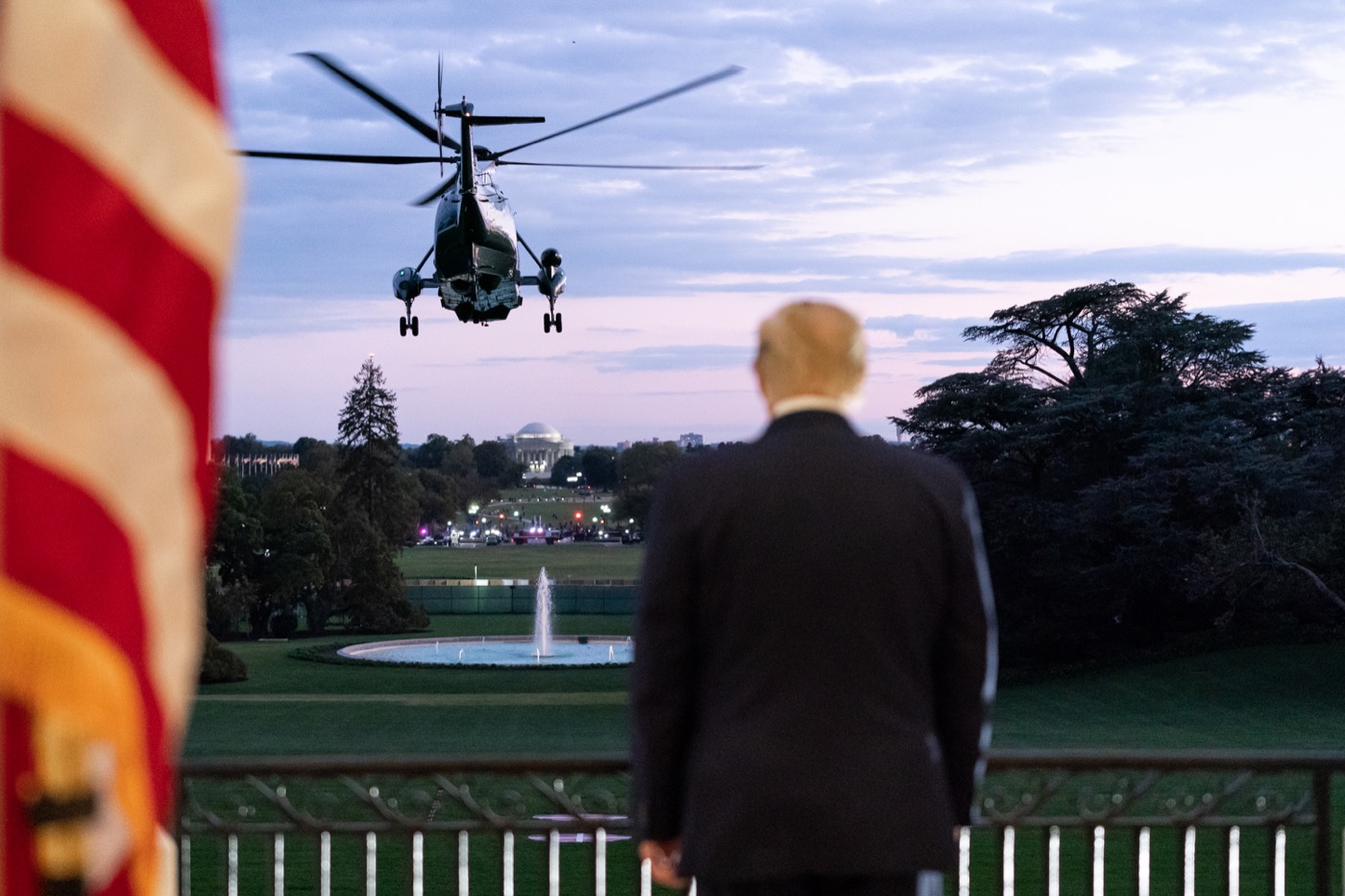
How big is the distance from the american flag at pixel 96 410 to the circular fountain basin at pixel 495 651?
→ 44.8m

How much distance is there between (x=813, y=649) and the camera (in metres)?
2.93

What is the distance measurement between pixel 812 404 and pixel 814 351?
11 cm

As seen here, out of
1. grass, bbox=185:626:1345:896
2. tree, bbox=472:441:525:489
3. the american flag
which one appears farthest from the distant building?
the american flag

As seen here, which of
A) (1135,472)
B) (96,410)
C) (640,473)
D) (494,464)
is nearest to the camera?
(96,410)

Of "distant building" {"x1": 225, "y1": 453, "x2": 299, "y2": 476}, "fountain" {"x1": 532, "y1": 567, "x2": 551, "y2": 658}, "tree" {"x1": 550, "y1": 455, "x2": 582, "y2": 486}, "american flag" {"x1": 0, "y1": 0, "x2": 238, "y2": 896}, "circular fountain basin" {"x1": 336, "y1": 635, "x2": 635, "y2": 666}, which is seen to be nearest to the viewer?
"american flag" {"x1": 0, "y1": 0, "x2": 238, "y2": 896}

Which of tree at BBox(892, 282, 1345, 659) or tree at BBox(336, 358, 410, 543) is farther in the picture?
tree at BBox(336, 358, 410, 543)

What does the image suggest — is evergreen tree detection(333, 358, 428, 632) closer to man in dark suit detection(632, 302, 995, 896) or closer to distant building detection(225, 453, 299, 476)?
distant building detection(225, 453, 299, 476)

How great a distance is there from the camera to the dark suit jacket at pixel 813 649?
115 inches

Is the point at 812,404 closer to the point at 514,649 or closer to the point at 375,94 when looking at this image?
the point at 375,94

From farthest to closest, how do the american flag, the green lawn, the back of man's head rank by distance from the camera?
the green lawn < the back of man's head < the american flag

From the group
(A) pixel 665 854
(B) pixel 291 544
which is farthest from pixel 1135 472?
(A) pixel 665 854

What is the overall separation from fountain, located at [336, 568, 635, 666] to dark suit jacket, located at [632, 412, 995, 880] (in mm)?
43704

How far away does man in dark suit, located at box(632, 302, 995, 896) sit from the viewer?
2.93 metres

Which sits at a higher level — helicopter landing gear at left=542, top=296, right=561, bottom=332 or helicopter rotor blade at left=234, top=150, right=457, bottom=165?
helicopter rotor blade at left=234, top=150, right=457, bottom=165
